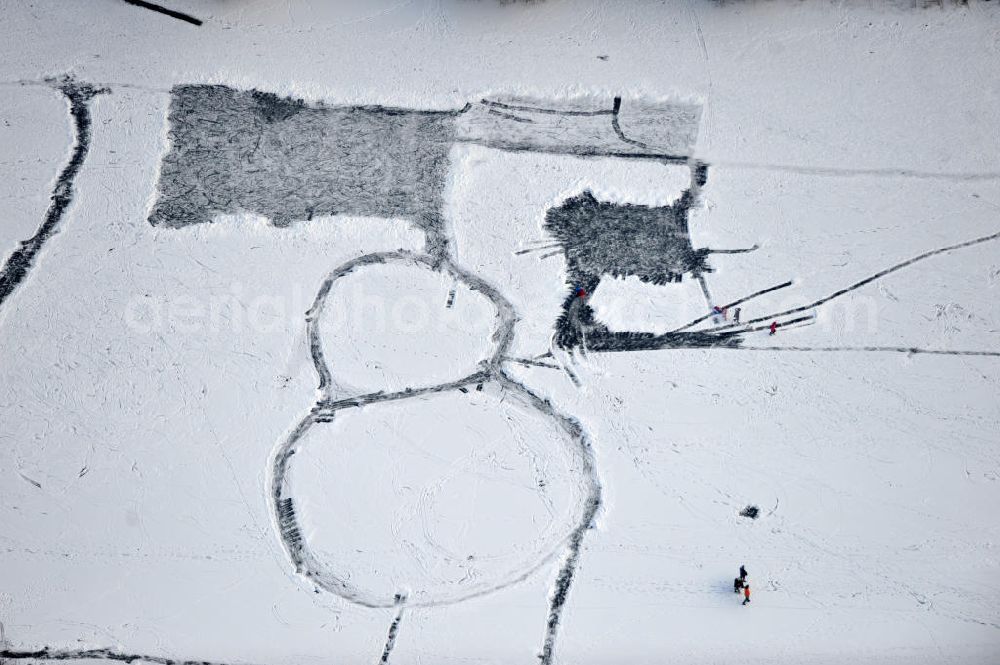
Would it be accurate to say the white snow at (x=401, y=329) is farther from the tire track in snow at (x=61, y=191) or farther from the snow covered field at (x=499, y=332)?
the tire track in snow at (x=61, y=191)

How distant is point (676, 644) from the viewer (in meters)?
5.90

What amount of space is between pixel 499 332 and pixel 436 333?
52 centimetres

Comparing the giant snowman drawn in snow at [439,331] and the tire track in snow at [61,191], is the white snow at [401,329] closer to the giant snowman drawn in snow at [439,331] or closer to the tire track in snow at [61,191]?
the giant snowman drawn in snow at [439,331]

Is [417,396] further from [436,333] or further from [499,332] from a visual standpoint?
[499,332]

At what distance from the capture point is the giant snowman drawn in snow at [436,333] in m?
6.01

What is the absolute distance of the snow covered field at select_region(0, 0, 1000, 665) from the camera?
594 cm

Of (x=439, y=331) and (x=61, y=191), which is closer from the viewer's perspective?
(x=439, y=331)

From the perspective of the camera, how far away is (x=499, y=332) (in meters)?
6.31

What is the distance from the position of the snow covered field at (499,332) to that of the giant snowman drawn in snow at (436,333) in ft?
0.09

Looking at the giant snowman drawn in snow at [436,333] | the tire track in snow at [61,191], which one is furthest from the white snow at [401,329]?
the tire track in snow at [61,191]

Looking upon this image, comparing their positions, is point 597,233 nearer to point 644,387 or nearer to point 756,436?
point 644,387

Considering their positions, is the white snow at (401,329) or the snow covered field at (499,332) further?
the white snow at (401,329)

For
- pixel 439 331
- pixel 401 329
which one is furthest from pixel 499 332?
pixel 401 329

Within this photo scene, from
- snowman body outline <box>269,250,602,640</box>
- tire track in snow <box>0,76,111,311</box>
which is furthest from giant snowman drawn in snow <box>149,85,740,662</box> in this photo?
tire track in snow <box>0,76,111,311</box>
